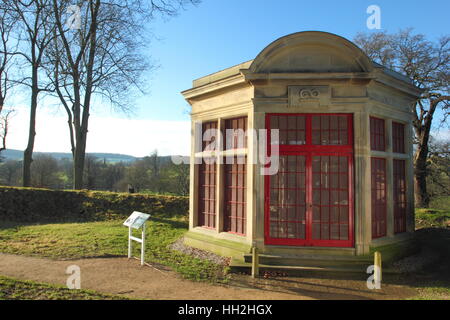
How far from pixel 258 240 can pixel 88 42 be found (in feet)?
52.3

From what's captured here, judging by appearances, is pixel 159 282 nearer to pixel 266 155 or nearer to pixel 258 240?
Result: pixel 258 240

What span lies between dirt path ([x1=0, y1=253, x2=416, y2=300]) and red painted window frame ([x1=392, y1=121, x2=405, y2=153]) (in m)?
4.13

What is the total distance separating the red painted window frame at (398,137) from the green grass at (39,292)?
7.86 meters

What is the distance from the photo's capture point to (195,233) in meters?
8.96

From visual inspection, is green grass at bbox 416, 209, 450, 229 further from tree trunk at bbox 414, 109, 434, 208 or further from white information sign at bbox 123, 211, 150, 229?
white information sign at bbox 123, 211, 150, 229

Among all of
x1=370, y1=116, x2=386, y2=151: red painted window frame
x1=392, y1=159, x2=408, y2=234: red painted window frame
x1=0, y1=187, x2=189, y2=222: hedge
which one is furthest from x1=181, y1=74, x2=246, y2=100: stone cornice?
x1=0, y1=187, x2=189, y2=222: hedge

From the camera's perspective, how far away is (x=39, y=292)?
5211 mm

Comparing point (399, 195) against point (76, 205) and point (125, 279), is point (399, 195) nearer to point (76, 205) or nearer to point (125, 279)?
point (125, 279)

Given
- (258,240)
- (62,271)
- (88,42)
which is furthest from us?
(88,42)

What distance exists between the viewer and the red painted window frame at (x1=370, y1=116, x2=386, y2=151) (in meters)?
7.98
